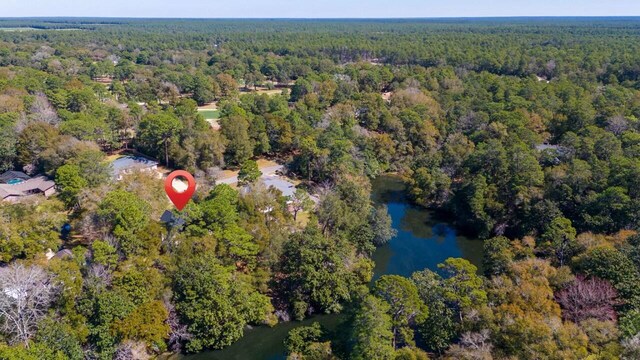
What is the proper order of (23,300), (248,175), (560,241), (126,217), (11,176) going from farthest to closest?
(11,176)
(248,175)
(560,241)
(126,217)
(23,300)

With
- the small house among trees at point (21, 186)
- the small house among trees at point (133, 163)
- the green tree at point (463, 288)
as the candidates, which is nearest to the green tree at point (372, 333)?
the green tree at point (463, 288)

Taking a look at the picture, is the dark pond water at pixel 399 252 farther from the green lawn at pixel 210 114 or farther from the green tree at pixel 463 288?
the green lawn at pixel 210 114

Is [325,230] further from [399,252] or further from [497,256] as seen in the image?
[497,256]

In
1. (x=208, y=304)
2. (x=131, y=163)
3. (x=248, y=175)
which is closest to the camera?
(x=208, y=304)

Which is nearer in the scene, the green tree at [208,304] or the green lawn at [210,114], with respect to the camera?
the green tree at [208,304]

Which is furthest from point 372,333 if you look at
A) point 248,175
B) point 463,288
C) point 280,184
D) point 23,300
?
point 280,184

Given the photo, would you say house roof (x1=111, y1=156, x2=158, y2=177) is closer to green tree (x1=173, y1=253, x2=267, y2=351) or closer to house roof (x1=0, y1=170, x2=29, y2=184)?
house roof (x1=0, y1=170, x2=29, y2=184)
